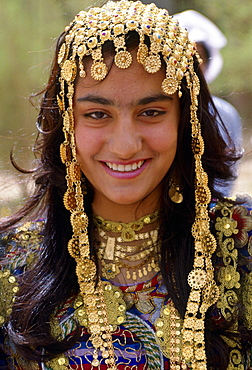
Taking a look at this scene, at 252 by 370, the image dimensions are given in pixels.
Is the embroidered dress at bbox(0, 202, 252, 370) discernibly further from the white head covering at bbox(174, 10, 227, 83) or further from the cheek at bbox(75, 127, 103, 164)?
the white head covering at bbox(174, 10, 227, 83)

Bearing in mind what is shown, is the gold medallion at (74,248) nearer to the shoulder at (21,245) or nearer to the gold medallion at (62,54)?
the shoulder at (21,245)

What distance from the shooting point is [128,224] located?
241 centimetres

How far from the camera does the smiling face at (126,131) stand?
7.03 feet

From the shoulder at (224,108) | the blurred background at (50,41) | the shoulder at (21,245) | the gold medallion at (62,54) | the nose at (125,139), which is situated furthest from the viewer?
the blurred background at (50,41)

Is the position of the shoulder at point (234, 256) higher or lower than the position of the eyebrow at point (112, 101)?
lower

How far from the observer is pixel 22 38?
6473 mm

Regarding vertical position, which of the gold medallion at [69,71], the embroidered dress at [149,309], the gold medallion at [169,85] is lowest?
the embroidered dress at [149,309]

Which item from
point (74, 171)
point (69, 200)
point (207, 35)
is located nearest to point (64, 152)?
point (74, 171)

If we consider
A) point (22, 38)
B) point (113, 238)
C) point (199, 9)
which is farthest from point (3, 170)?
point (199, 9)

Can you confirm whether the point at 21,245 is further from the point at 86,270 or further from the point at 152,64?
the point at 152,64

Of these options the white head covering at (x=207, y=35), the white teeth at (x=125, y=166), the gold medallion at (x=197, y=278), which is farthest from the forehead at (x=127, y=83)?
the white head covering at (x=207, y=35)

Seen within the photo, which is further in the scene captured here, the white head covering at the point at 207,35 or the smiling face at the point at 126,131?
the white head covering at the point at 207,35

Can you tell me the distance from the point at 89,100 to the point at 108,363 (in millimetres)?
897

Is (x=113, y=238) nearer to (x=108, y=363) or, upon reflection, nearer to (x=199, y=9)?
(x=108, y=363)
